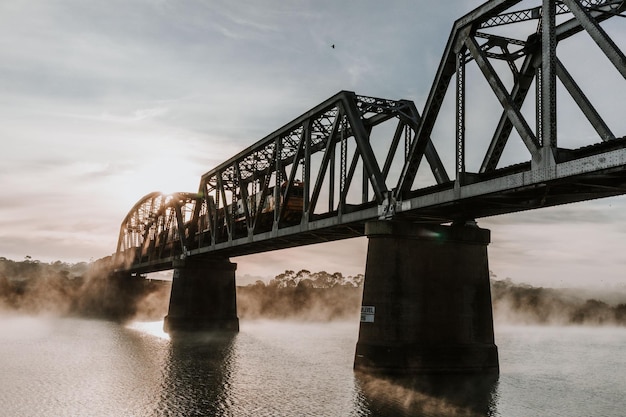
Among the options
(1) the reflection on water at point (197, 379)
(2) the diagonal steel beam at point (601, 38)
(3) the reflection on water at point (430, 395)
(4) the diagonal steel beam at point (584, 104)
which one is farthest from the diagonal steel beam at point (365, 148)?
(2) the diagonal steel beam at point (601, 38)

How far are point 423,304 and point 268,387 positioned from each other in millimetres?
8109

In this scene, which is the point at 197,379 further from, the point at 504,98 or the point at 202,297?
the point at 202,297

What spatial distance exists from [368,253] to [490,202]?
23.0 ft

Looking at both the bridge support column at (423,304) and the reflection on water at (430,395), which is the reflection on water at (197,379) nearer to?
the reflection on water at (430,395)

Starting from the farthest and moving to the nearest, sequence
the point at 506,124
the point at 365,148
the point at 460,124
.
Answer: the point at 365,148, the point at 506,124, the point at 460,124

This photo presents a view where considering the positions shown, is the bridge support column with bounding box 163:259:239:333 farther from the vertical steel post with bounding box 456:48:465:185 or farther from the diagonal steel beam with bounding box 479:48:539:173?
the vertical steel post with bounding box 456:48:465:185

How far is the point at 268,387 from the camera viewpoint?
28.0 m

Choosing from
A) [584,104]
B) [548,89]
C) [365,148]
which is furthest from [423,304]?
[548,89]

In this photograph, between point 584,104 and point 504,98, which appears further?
point 584,104

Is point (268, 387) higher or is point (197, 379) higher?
point (268, 387)

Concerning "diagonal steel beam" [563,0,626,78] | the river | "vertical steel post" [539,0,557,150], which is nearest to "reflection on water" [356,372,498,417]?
the river

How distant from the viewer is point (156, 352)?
44219 millimetres

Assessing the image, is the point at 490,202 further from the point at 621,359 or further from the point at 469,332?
the point at 621,359

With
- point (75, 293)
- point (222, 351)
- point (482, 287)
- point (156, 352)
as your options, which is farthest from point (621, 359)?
point (75, 293)
